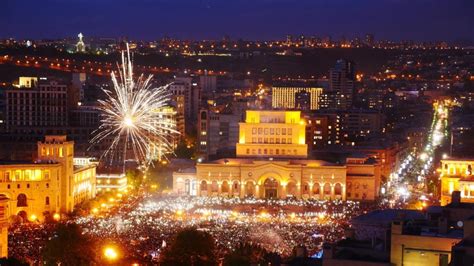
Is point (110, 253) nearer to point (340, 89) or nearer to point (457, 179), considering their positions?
point (457, 179)

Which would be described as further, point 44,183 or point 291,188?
point 291,188

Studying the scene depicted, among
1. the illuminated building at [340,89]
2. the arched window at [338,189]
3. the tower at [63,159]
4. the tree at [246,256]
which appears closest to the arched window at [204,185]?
the arched window at [338,189]

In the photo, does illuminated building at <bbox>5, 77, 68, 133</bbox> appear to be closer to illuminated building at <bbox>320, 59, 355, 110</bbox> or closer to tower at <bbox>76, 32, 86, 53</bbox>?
illuminated building at <bbox>320, 59, 355, 110</bbox>

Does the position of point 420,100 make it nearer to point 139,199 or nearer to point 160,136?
point 160,136

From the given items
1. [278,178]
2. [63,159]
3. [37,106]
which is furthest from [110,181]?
[37,106]

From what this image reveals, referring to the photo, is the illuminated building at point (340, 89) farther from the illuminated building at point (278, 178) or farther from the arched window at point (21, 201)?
the arched window at point (21, 201)
